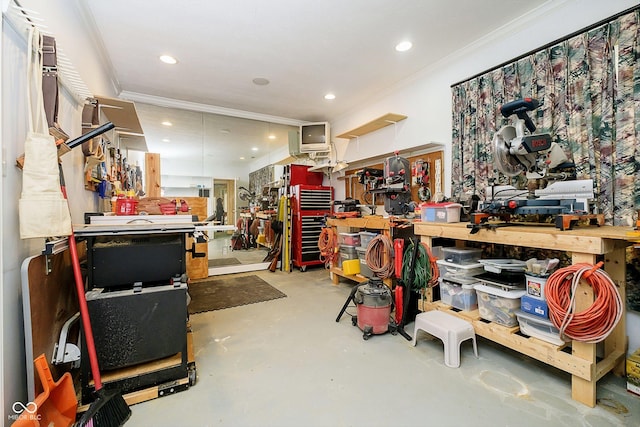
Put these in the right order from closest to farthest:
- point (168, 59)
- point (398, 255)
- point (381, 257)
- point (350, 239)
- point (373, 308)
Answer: point (373, 308), point (398, 255), point (381, 257), point (168, 59), point (350, 239)

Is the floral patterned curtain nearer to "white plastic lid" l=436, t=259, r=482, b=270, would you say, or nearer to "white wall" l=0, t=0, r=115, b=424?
"white plastic lid" l=436, t=259, r=482, b=270

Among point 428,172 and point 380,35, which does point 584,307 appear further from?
point 380,35

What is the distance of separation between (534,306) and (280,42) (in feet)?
10.8

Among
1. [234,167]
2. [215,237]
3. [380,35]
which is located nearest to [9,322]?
[380,35]

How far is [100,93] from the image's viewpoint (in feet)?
9.93

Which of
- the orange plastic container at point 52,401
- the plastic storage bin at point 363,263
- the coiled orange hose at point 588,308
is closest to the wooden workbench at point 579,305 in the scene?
the coiled orange hose at point 588,308

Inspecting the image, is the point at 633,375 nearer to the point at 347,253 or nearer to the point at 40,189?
the point at 347,253

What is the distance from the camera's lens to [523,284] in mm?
2037

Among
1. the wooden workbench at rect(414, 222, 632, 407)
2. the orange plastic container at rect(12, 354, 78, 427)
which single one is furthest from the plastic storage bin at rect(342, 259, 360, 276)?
the orange plastic container at rect(12, 354, 78, 427)

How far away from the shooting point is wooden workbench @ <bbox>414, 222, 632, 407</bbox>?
154 cm

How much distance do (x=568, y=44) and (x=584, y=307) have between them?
2076 mm

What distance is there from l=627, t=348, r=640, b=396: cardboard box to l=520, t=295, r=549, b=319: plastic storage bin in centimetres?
55

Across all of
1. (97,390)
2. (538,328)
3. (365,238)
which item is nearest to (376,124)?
(365,238)

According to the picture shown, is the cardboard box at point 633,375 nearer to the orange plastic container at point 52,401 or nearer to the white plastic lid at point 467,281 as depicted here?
the white plastic lid at point 467,281
